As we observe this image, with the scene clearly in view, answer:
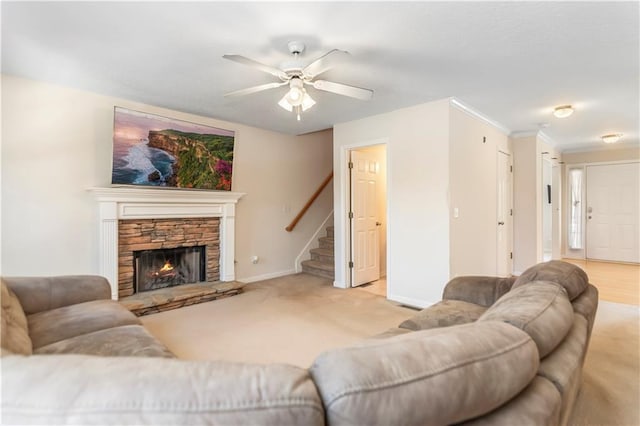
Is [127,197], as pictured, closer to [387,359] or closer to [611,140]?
[387,359]

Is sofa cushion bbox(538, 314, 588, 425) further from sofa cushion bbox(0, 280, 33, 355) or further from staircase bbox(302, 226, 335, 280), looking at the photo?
staircase bbox(302, 226, 335, 280)

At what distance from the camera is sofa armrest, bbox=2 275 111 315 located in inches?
83.9

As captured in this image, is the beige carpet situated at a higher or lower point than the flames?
lower

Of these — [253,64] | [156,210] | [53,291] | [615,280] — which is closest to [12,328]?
[53,291]

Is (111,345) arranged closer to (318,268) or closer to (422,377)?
(422,377)

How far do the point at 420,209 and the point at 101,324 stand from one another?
326 centimetres

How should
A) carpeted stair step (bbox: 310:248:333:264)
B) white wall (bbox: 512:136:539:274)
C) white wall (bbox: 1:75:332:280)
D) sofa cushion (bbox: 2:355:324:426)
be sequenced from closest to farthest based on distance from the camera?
sofa cushion (bbox: 2:355:324:426)
white wall (bbox: 1:75:332:280)
white wall (bbox: 512:136:539:274)
carpeted stair step (bbox: 310:248:333:264)

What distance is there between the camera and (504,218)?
199 inches

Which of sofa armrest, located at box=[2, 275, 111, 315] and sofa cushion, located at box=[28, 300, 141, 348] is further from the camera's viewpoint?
sofa armrest, located at box=[2, 275, 111, 315]

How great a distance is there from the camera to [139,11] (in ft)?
6.47

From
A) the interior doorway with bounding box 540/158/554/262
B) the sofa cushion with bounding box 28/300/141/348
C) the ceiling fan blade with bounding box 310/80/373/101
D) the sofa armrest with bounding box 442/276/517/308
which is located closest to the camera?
the sofa cushion with bounding box 28/300/141/348

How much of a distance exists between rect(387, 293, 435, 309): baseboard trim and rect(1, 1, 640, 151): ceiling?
7.71ft

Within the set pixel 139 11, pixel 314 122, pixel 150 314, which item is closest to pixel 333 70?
pixel 139 11

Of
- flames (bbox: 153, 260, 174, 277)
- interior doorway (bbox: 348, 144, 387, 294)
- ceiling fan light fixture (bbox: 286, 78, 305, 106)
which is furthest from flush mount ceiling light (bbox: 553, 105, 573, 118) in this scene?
flames (bbox: 153, 260, 174, 277)
